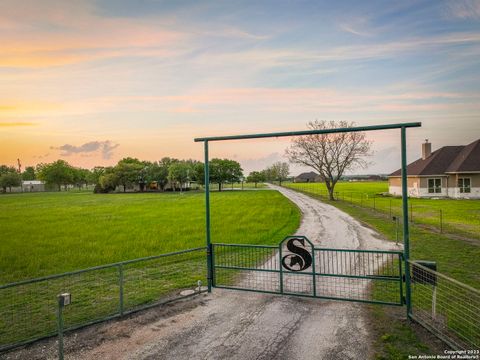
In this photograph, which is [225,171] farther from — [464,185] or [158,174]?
[464,185]

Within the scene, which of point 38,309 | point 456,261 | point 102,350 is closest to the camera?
point 102,350

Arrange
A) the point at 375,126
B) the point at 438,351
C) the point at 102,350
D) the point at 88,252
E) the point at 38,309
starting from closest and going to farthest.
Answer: the point at 438,351
the point at 102,350
the point at 375,126
the point at 38,309
the point at 88,252

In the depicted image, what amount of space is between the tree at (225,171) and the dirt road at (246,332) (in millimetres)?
70712

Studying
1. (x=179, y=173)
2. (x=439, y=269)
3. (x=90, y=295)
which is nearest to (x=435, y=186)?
(x=439, y=269)

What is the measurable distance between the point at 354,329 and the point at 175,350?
11.4ft

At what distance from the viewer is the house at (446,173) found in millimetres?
38656

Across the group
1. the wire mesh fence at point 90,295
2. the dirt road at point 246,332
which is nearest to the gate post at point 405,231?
the dirt road at point 246,332

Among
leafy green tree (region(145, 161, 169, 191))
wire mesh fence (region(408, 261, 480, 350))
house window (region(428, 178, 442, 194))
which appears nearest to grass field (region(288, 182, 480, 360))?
wire mesh fence (region(408, 261, 480, 350))

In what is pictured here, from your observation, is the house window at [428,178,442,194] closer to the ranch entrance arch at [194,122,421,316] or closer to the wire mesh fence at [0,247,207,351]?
the ranch entrance arch at [194,122,421,316]

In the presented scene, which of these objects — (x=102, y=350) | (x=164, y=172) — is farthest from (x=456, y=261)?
(x=164, y=172)

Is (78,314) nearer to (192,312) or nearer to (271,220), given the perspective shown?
(192,312)

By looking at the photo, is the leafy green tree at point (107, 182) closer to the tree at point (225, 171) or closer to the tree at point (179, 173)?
the tree at point (179, 173)

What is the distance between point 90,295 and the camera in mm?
9344

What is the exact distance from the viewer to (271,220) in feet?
82.4
